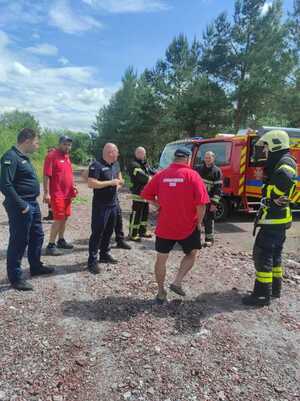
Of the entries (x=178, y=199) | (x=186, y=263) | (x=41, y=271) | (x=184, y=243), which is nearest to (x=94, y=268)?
(x=41, y=271)

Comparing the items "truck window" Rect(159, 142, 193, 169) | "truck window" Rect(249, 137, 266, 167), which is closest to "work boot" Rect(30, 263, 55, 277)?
"truck window" Rect(249, 137, 266, 167)

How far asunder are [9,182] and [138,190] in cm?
308

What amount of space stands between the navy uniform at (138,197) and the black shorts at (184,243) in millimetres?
2774

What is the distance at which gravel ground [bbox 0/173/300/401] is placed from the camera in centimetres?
265

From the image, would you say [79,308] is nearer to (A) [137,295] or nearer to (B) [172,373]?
(A) [137,295]

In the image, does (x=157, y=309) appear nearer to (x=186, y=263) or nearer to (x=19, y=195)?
(x=186, y=263)

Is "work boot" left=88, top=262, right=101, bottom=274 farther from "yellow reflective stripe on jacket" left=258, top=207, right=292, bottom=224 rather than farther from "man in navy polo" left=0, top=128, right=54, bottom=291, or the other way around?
"yellow reflective stripe on jacket" left=258, top=207, right=292, bottom=224

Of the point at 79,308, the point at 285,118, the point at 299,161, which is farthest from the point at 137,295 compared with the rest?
the point at 285,118

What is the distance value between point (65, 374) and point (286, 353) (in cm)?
196

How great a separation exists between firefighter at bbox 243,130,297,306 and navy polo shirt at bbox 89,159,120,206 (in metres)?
2.09

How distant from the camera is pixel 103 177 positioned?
4.89 metres

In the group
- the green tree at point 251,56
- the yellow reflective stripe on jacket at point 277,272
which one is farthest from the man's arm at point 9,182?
the green tree at point 251,56

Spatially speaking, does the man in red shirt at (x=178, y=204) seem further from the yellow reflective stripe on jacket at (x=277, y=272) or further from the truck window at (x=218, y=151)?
the truck window at (x=218, y=151)

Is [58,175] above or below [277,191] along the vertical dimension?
below
